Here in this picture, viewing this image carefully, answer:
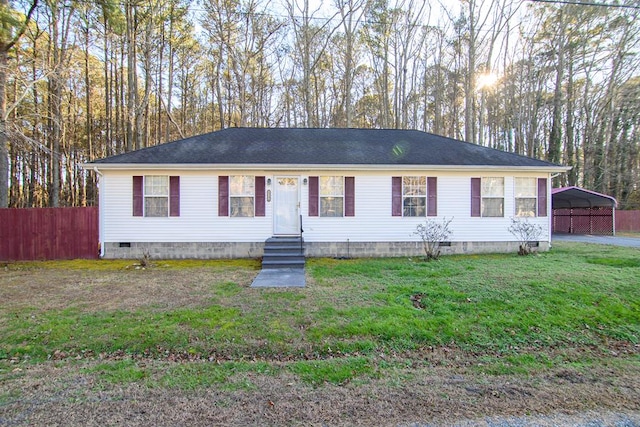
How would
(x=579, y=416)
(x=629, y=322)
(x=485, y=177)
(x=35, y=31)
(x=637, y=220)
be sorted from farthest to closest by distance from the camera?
(x=637, y=220) < (x=35, y=31) < (x=485, y=177) < (x=629, y=322) < (x=579, y=416)

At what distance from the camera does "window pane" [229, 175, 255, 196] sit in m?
9.80

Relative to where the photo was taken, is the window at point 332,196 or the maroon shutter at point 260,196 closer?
the maroon shutter at point 260,196

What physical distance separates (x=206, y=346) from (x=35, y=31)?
1544 centimetres

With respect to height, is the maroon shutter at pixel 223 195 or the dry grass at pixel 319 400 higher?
the maroon shutter at pixel 223 195

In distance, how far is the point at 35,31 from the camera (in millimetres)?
12055

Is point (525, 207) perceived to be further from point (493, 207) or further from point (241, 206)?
point (241, 206)

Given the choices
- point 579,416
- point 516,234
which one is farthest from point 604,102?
point 579,416

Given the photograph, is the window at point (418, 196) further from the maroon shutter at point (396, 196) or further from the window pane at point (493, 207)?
the window pane at point (493, 207)

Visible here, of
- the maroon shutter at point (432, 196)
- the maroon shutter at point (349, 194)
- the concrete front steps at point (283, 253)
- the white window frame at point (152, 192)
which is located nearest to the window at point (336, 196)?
the maroon shutter at point (349, 194)

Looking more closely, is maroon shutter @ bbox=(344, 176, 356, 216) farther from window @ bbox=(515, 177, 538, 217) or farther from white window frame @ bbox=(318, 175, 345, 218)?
window @ bbox=(515, 177, 538, 217)

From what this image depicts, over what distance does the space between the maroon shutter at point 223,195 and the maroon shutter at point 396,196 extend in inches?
208

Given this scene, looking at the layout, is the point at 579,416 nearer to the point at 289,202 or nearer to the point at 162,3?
the point at 289,202

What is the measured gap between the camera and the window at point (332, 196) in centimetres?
995

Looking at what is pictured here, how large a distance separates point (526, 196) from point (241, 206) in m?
9.49
